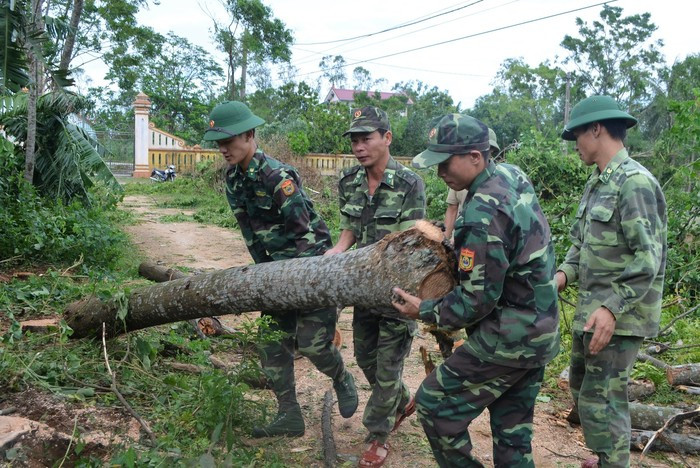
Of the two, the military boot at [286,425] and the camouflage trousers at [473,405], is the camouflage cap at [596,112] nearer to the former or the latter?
the camouflage trousers at [473,405]

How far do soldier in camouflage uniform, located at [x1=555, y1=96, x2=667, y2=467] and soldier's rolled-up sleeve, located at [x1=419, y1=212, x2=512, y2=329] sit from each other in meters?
0.73

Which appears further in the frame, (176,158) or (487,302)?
(176,158)

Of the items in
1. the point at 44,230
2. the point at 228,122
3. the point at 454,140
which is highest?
the point at 228,122

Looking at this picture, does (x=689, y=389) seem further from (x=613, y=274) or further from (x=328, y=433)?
(x=328, y=433)

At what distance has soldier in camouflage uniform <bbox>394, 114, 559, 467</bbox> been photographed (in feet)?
8.45

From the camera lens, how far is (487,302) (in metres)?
2.57

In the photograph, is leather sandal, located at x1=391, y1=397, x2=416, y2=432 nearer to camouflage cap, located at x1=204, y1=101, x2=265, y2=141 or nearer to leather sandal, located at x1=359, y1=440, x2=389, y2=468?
leather sandal, located at x1=359, y1=440, x2=389, y2=468

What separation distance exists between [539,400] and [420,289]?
244cm

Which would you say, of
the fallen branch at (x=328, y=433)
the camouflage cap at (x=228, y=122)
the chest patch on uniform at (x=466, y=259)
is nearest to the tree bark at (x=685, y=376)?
the fallen branch at (x=328, y=433)

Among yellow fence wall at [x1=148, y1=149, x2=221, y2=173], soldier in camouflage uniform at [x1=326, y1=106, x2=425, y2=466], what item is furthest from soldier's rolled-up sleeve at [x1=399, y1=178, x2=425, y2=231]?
yellow fence wall at [x1=148, y1=149, x2=221, y2=173]

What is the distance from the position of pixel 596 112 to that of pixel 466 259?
118 centimetres

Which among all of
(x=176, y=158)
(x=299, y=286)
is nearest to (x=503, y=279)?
(x=299, y=286)

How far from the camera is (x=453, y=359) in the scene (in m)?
2.77

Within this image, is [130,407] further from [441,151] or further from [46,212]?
[46,212]
